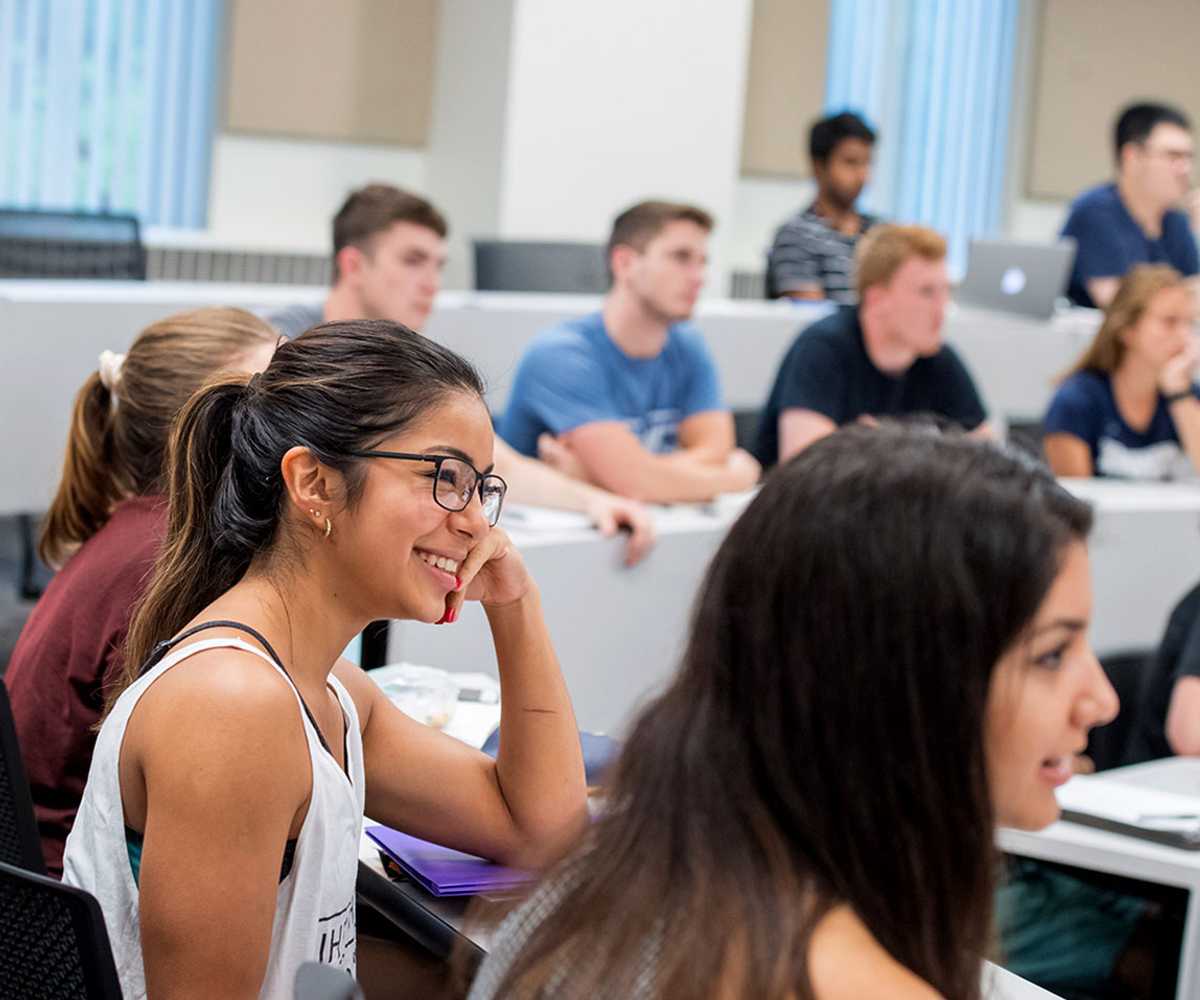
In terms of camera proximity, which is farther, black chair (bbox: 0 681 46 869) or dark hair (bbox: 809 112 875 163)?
dark hair (bbox: 809 112 875 163)

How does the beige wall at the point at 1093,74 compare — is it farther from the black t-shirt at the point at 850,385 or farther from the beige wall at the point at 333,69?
the black t-shirt at the point at 850,385

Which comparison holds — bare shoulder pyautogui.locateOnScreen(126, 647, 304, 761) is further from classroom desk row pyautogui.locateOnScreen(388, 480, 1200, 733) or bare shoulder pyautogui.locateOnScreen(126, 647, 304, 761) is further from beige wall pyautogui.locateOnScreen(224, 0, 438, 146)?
beige wall pyautogui.locateOnScreen(224, 0, 438, 146)

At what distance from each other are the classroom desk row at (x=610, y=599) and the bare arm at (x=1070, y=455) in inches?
23.2

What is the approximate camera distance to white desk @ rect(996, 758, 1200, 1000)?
1.87 meters

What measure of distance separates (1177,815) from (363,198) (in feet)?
7.86

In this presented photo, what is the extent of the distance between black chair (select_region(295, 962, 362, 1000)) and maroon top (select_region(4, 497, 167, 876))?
0.84 metres

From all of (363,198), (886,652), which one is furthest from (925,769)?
(363,198)

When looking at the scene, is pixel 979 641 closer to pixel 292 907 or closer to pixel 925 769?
pixel 925 769

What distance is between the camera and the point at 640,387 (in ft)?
12.2

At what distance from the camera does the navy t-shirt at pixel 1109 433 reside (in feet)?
13.9

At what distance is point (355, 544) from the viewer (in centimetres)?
142

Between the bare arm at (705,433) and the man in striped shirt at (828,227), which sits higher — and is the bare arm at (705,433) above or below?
below

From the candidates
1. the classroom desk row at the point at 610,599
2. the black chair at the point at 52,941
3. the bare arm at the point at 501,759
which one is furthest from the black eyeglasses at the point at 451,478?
the classroom desk row at the point at 610,599

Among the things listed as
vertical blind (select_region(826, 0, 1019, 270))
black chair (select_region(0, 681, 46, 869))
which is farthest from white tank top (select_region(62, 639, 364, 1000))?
vertical blind (select_region(826, 0, 1019, 270))
